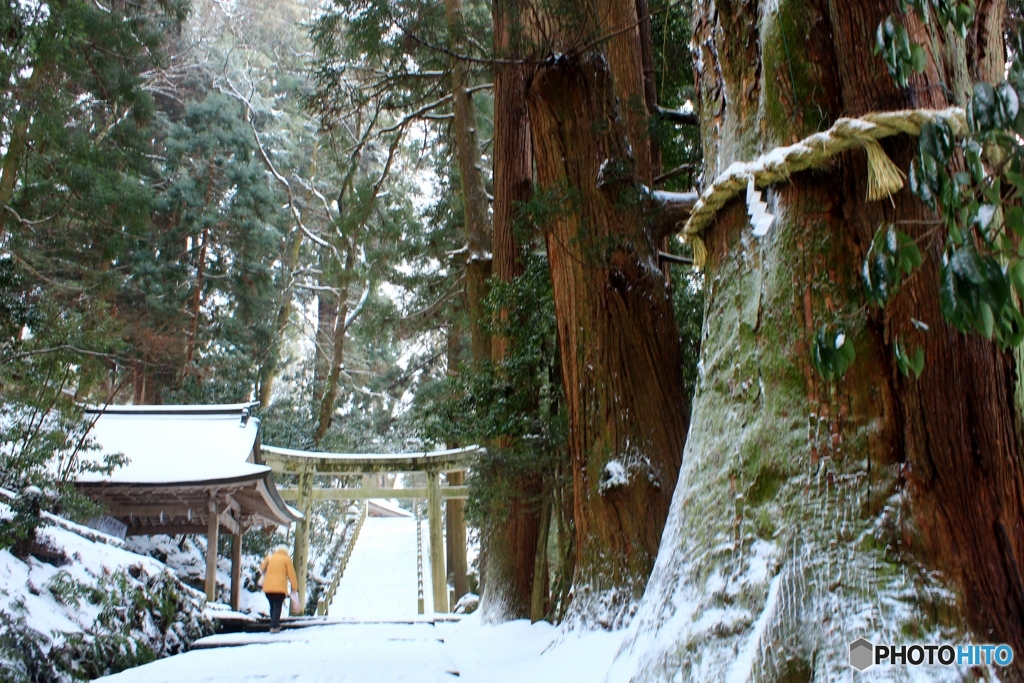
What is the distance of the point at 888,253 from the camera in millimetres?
1460

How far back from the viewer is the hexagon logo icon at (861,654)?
1712 mm

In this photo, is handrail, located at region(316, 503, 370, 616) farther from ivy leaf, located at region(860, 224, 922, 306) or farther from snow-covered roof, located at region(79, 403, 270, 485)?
ivy leaf, located at region(860, 224, 922, 306)

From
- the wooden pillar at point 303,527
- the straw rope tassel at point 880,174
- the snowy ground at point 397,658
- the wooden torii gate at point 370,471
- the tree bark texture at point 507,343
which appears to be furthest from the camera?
the wooden pillar at point 303,527

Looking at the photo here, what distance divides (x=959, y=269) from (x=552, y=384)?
519cm

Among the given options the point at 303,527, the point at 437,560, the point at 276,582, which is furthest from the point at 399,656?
the point at 303,527

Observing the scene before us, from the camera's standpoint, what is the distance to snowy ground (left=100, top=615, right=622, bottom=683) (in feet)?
12.8

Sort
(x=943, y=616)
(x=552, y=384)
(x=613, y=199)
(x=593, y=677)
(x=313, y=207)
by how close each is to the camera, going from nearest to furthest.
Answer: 1. (x=943, y=616)
2. (x=593, y=677)
3. (x=613, y=199)
4. (x=552, y=384)
5. (x=313, y=207)

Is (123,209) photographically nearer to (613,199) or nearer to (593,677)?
(613,199)

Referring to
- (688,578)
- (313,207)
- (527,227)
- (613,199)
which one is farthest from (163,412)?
(688,578)

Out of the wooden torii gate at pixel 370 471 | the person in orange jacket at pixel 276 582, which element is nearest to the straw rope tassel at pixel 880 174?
the person in orange jacket at pixel 276 582

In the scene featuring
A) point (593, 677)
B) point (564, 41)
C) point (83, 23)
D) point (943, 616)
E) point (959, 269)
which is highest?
point (83, 23)

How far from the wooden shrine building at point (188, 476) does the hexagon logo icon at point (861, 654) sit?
1054cm

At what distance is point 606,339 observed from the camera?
4352 mm

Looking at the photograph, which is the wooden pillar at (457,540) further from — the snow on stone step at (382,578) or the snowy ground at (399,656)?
the snowy ground at (399,656)
